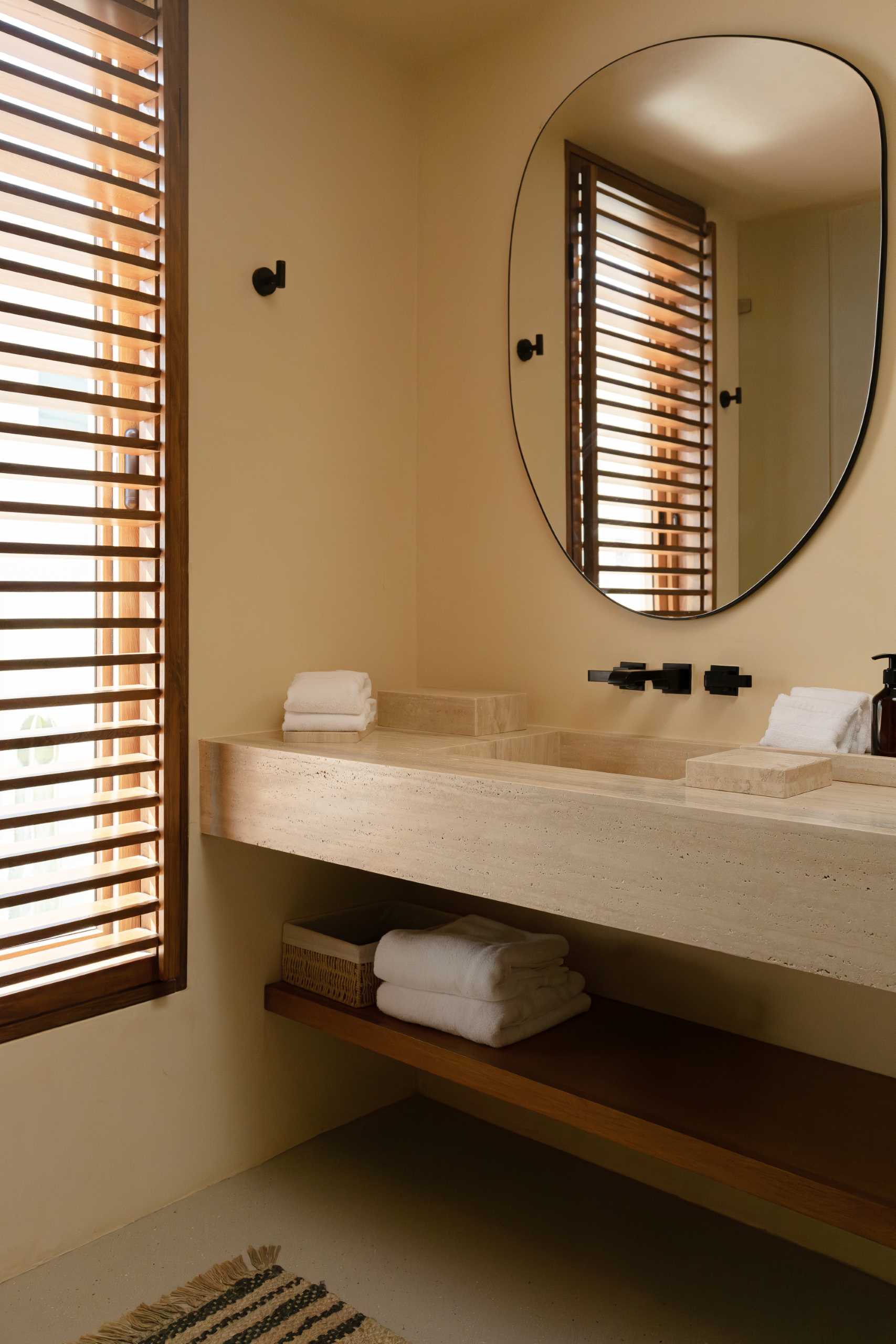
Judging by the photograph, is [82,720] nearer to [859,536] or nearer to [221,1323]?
[221,1323]

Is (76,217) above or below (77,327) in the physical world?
above

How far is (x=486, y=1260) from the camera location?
173cm

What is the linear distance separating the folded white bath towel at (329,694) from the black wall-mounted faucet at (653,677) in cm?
41

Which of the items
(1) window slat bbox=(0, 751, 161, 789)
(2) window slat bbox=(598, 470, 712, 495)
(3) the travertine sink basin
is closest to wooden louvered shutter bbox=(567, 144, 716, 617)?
(2) window slat bbox=(598, 470, 712, 495)

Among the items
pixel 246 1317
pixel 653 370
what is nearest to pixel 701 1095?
pixel 246 1317

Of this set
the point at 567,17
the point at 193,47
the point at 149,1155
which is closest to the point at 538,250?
the point at 567,17

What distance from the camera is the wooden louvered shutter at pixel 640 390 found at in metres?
1.80

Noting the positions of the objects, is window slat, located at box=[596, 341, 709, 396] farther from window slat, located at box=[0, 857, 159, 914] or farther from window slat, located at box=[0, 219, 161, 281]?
window slat, located at box=[0, 857, 159, 914]

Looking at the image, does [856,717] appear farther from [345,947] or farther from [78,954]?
[78,954]

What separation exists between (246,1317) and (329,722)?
3.05 ft

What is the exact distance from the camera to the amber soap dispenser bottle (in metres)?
1.52

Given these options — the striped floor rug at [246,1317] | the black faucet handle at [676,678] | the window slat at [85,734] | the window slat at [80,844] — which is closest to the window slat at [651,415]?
the window slat at [85,734]

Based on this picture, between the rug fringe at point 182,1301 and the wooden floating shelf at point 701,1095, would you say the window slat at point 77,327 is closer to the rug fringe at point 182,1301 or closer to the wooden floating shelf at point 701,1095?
the wooden floating shelf at point 701,1095

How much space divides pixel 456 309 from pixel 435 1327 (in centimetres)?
191
